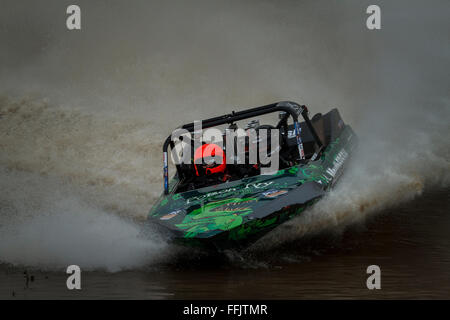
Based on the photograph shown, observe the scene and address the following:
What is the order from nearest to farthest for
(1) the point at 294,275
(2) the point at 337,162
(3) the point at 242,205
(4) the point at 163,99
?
(1) the point at 294,275, (3) the point at 242,205, (2) the point at 337,162, (4) the point at 163,99

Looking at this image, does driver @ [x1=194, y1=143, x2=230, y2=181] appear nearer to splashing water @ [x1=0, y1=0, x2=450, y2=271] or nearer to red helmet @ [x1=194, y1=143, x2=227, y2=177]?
red helmet @ [x1=194, y1=143, x2=227, y2=177]

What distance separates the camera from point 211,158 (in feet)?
24.0

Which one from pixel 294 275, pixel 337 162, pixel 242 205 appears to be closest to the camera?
pixel 294 275

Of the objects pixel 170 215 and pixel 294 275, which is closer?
pixel 294 275

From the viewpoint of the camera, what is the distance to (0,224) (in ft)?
25.3

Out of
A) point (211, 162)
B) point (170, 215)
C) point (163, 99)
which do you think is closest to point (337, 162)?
point (211, 162)

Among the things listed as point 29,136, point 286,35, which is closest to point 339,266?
point 29,136

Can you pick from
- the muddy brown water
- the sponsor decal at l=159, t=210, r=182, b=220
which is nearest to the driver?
the sponsor decal at l=159, t=210, r=182, b=220

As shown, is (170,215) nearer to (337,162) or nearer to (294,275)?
(294,275)

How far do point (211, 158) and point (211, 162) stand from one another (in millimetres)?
57

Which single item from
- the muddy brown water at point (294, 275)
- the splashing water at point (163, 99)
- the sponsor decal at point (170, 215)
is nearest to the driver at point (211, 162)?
the sponsor decal at point (170, 215)

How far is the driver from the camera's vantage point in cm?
729

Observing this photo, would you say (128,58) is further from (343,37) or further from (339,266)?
(339,266)

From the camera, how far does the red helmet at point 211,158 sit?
287 inches
